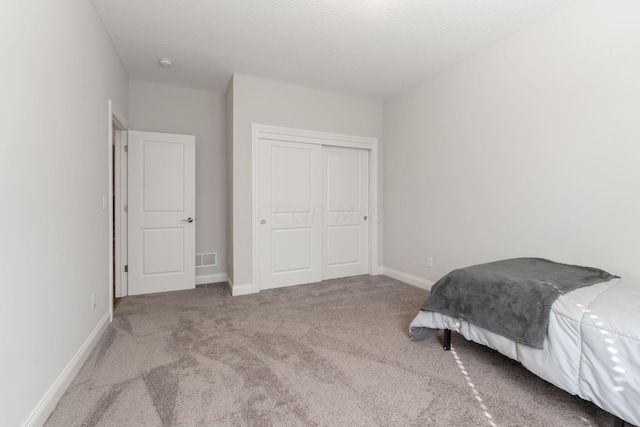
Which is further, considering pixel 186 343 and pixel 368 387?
pixel 186 343

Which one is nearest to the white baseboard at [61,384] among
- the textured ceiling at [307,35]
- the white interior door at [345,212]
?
the textured ceiling at [307,35]

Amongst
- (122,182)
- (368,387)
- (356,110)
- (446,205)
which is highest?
(356,110)

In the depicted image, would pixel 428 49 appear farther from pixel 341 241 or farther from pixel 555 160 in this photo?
pixel 341 241

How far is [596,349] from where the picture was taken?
52.1 inches

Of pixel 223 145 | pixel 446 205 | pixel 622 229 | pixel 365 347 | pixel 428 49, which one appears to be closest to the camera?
pixel 622 229

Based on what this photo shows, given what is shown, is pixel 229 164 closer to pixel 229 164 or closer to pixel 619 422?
pixel 229 164

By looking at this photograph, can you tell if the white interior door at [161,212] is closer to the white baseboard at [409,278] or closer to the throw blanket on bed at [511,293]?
the white baseboard at [409,278]

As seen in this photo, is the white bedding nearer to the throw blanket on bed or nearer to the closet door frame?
the throw blanket on bed

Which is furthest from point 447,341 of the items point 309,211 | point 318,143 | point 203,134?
point 203,134

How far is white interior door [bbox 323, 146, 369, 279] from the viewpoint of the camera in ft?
13.8

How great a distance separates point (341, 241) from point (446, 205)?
61.5 inches

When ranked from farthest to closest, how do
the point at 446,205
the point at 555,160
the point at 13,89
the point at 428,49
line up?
1. the point at 446,205
2. the point at 428,49
3. the point at 555,160
4. the point at 13,89

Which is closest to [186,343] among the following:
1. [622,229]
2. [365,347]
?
[365,347]

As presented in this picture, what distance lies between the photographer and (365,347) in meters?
2.18
